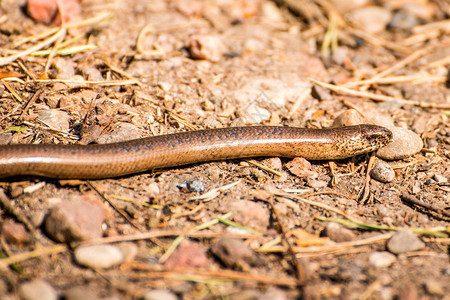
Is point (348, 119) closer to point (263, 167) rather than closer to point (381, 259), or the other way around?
point (263, 167)

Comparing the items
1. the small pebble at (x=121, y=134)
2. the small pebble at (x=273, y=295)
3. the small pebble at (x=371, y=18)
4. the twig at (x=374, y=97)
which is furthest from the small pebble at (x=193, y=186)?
the small pebble at (x=371, y=18)

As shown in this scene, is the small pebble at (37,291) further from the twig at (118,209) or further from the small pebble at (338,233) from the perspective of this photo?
the small pebble at (338,233)

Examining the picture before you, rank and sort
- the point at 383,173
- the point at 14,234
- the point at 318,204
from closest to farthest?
the point at 14,234
the point at 318,204
the point at 383,173

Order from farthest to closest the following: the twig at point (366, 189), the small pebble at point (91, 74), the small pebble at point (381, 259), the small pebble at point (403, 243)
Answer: the small pebble at point (91, 74) < the twig at point (366, 189) < the small pebble at point (403, 243) < the small pebble at point (381, 259)

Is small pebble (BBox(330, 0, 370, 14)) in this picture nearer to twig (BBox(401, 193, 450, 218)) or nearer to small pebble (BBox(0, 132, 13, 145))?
twig (BBox(401, 193, 450, 218))

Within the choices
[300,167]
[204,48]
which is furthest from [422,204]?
[204,48]

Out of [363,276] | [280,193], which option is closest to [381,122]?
[280,193]
